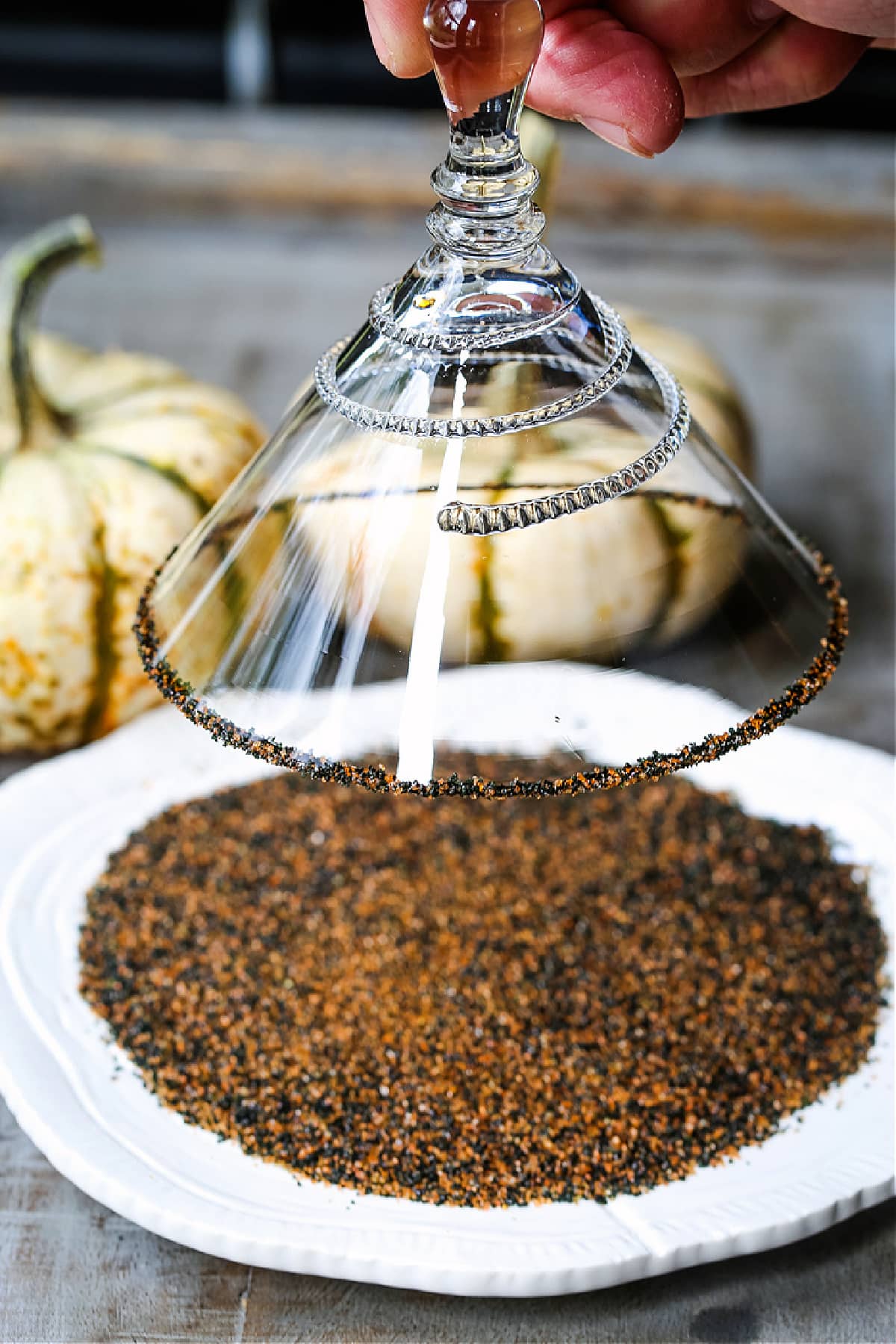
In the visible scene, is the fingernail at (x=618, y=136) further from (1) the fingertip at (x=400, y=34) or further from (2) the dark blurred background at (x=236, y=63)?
(2) the dark blurred background at (x=236, y=63)

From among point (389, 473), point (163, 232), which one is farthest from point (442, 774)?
point (163, 232)

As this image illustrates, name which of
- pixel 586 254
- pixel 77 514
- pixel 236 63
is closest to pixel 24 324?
pixel 77 514

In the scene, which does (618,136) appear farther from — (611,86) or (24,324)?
(24,324)

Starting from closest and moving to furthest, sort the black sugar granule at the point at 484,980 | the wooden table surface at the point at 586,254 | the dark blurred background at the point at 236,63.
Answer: the black sugar granule at the point at 484,980 → the wooden table surface at the point at 586,254 → the dark blurred background at the point at 236,63

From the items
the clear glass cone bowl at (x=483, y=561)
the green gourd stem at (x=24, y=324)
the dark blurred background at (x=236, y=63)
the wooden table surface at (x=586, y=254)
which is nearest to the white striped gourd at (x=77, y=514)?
the green gourd stem at (x=24, y=324)

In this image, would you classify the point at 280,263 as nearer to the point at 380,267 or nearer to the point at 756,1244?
the point at 380,267

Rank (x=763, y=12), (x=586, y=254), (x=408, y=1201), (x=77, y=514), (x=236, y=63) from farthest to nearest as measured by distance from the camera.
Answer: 1. (x=236, y=63)
2. (x=586, y=254)
3. (x=77, y=514)
4. (x=763, y=12)
5. (x=408, y=1201)
